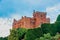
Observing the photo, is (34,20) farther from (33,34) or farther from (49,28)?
(33,34)

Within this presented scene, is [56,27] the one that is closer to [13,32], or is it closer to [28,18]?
[13,32]

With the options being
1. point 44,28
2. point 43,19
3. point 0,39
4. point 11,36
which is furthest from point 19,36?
point 43,19

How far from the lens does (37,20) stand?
292 ft

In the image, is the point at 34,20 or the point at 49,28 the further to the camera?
the point at 34,20

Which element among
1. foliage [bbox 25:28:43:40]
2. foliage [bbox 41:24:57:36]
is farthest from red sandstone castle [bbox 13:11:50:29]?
foliage [bbox 25:28:43:40]

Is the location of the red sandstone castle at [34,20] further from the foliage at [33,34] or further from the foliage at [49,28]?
the foliage at [33,34]

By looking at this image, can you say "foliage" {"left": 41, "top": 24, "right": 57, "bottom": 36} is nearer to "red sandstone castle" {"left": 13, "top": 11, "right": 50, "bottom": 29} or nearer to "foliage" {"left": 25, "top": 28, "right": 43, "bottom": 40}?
"foliage" {"left": 25, "top": 28, "right": 43, "bottom": 40}

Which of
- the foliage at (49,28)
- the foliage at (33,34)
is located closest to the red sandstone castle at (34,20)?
the foliage at (49,28)

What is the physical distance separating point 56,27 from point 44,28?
1829 mm

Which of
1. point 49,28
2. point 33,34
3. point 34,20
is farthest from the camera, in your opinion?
point 34,20

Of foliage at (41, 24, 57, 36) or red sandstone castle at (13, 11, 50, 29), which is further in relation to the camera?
red sandstone castle at (13, 11, 50, 29)

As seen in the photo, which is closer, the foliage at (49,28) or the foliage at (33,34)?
the foliage at (33,34)

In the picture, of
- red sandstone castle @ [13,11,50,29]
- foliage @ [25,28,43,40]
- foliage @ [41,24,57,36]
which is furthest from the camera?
red sandstone castle @ [13,11,50,29]

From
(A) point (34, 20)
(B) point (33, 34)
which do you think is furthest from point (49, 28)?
(A) point (34, 20)
